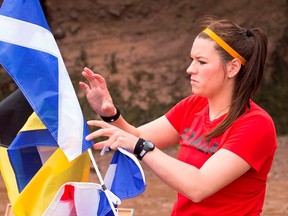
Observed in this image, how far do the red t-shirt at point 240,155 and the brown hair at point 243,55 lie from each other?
1.8 inches

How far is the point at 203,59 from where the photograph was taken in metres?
2.80

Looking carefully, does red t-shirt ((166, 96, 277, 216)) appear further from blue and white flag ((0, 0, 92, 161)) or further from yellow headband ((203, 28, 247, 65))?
blue and white flag ((0, 0, 92, 161))

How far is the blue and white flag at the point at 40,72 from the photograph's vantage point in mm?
2791

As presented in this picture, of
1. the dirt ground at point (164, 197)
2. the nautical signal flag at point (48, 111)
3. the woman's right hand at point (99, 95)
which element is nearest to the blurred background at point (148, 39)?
the dirt ground at point (164, 197)

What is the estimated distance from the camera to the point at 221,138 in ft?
9.05

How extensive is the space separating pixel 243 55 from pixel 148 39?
666cm

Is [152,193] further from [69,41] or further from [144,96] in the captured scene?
[69,41]

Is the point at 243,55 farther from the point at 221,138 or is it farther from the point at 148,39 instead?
the point at 148,39

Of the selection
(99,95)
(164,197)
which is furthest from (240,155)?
(164,197)

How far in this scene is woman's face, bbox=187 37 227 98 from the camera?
9.18 ft

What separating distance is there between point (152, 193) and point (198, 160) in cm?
424

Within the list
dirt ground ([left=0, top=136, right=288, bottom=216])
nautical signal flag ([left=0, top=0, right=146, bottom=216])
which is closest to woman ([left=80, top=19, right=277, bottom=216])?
nautical signal flag ([left=0, top=0, right=146, bottom=216])

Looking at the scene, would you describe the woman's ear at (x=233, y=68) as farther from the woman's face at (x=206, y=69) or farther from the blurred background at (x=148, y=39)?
the blurred background at (x=148, y=39)

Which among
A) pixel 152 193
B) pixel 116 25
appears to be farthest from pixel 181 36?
pixel 152 193
